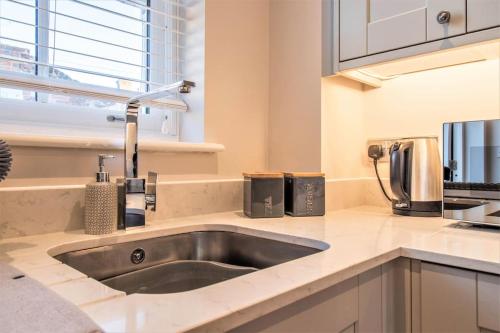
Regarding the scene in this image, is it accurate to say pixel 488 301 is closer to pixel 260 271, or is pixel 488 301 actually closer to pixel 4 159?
pixel 260 271

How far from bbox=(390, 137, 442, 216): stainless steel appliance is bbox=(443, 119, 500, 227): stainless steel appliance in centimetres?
18

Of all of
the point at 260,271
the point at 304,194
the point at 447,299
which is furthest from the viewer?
the point at 304,194

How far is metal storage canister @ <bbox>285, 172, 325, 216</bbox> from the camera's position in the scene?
1172 mm

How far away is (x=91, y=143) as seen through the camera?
97 cm

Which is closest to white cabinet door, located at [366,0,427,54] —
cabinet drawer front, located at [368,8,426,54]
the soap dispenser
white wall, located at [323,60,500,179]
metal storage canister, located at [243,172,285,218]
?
cabinet drawer front, located at [368,8,426,54]

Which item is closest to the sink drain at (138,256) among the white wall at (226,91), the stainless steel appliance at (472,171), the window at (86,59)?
the white wall at (226,91)

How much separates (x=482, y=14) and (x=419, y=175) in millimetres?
511

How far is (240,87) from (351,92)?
18.6 inches

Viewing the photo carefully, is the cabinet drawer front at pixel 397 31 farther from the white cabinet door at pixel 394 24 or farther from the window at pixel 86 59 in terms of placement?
the window at pixel 86 59

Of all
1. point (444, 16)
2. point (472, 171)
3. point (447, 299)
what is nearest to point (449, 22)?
point (444, 16)

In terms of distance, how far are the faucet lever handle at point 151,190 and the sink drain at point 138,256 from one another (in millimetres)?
137

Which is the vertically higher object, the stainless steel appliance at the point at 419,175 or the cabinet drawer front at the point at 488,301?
the stainless steel appliance at the point at 419,175

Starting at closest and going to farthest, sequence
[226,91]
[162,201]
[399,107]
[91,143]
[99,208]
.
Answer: [99,208], [91,143], [162,201], [226,91], [399,107]

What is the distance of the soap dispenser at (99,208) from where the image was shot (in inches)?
33.6
